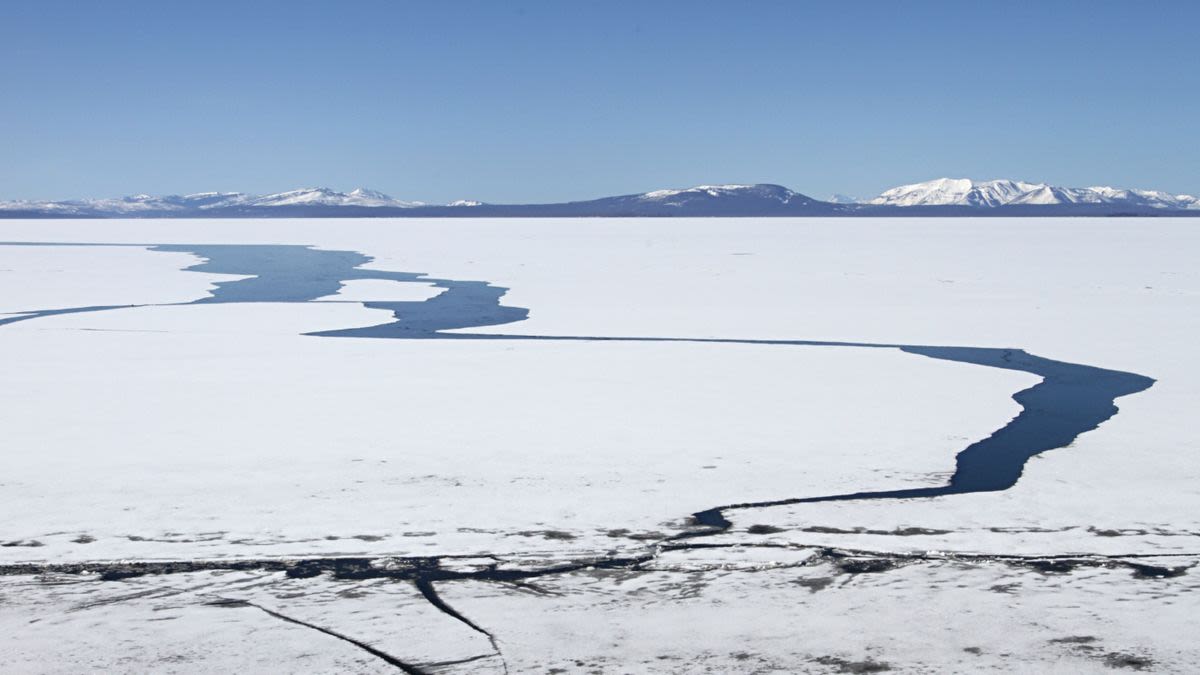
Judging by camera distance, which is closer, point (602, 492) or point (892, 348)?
point (602, 492)

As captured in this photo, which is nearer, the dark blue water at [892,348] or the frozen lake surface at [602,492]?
the frozen lake surface at [602,492]

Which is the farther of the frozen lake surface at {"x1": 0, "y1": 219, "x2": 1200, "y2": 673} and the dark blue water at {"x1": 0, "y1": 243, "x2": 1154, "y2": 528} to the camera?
the dark blue water at {"x1": 0, "y1": 243, "x2": 1154, "y2": 528}

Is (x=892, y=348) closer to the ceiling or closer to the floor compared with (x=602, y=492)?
closer to the ceiling

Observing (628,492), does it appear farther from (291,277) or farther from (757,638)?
(291,277)
